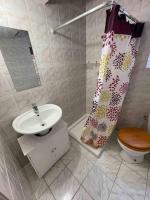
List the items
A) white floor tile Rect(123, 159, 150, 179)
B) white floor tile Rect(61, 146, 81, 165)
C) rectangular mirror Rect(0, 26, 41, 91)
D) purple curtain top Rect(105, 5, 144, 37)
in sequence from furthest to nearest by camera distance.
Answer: white floor tile Rect(61, 146, 81, 165) < white floor tile Rect(123, 159, 150, 179) < rectangular mirror Rect(0, 26, 41, 91) < purple curtain top Rect(105, 5, 144, 37)

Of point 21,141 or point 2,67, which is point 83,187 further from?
point 2,67

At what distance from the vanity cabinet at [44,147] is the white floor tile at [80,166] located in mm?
225

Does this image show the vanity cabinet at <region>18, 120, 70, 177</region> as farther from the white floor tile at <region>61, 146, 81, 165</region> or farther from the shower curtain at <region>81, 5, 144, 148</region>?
the shower curtain at <region>81, 5, 144, 148</region>

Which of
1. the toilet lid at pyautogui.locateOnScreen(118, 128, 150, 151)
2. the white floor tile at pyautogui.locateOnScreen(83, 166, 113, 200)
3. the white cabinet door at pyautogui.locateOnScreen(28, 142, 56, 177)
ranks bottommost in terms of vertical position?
the white floor tile at pyautogui.locateOnScreen(83, 166, 113, 200)

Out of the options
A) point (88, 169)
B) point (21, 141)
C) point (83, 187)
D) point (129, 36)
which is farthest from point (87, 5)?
point (83, 187)

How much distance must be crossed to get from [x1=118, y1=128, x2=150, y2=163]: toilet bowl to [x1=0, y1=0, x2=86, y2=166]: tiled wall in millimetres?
961

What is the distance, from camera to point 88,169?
1.32m

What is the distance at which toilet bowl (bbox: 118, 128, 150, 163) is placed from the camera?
113 centimetres

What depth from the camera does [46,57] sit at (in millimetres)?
1241

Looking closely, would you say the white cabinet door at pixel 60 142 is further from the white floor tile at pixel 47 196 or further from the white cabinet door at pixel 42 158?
the white floor tile at pixel 47 196

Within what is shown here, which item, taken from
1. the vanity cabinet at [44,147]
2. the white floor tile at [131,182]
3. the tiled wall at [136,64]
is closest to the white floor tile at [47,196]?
the vanity cabinet at [44,147]

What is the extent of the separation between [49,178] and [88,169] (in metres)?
0.50

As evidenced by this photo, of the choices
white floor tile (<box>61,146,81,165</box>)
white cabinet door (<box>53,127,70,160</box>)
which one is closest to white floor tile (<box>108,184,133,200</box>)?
white floor tile (<box>61,146,81,165</box>)

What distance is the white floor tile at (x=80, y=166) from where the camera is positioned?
1.27 metres
